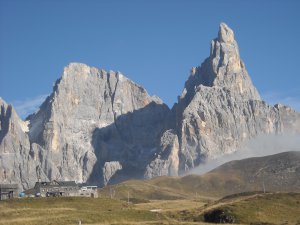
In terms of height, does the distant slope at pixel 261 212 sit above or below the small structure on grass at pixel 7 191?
below

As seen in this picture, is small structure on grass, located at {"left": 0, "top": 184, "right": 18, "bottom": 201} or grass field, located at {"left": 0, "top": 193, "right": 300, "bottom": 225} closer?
grass field, located at {"left": 0, "top": 193, "right": 300, "bottom": 225}

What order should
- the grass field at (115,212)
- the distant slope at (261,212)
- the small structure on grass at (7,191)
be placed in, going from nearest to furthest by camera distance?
the grass field at (115,212) < the distant slope at (261,212) < the small structure on grass at (7,191)

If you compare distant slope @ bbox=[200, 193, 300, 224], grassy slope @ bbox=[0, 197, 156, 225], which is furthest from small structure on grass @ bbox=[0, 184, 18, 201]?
distant slope @ bbox=[200, 193, 300, 224]

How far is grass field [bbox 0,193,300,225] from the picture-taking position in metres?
89.8

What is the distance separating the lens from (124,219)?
312 ft

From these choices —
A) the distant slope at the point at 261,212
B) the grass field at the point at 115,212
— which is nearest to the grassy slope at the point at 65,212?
the grass field at the point at 115,212

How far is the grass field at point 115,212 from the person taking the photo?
89.8m

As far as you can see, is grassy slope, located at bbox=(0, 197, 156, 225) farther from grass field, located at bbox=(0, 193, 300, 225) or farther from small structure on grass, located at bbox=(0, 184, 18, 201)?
small structure on grass, located at bbox=(0, 184, 18, 201)

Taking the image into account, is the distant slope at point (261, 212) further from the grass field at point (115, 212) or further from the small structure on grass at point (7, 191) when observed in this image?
the small structure on grass at point (7, 191)

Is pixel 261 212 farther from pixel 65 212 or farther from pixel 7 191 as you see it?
pixel 7 191

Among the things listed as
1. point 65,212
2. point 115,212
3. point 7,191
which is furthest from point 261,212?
point 7,191

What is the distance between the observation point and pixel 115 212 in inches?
3962

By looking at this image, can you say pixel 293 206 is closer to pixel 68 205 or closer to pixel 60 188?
pixel 68 205

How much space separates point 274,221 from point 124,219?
84.5ft
